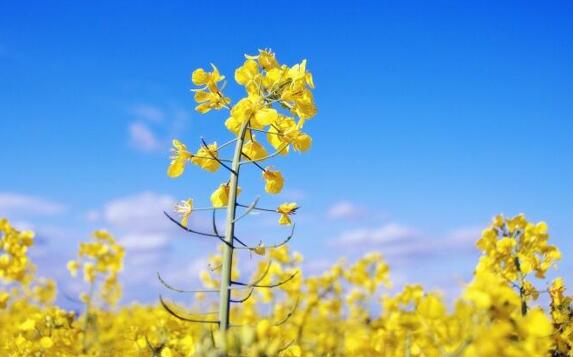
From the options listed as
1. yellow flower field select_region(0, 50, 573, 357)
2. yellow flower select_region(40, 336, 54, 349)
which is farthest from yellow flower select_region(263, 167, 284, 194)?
yellow flower select_region(40, 336, 54, 349)

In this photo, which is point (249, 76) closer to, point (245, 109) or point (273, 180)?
point (245, 109)

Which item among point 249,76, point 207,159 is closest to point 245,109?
point 249,76

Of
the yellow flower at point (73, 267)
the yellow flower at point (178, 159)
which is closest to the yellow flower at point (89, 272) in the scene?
the yellow flower at point (73, 267)

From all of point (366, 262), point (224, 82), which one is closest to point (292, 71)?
point (224, 82)

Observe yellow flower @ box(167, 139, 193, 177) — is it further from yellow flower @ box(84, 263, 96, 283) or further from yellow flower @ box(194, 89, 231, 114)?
yellow flower @ box(84, 263, 96, 283)

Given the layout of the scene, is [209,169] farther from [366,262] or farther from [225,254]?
[366,262]
